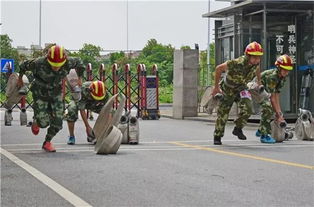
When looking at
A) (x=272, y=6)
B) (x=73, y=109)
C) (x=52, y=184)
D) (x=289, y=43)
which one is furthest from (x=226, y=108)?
(x=289, y=43)

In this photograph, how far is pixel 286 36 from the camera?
72.0 ft

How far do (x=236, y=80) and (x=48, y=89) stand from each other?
138 inches

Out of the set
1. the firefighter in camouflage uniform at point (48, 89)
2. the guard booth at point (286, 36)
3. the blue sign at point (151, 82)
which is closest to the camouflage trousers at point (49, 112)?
the firefighter in camouflage uniform at point (48, 89)

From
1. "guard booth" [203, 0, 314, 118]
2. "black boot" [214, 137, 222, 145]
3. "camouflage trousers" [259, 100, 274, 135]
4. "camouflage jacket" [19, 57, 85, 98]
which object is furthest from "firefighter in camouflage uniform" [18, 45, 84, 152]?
"guard booth" [203, 0, 314, 118]

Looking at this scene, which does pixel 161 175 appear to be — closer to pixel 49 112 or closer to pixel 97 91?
pixel 49 112

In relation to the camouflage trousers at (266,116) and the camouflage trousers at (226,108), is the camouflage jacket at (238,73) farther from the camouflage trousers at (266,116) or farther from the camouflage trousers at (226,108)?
the camouflage trousers at (266,116)

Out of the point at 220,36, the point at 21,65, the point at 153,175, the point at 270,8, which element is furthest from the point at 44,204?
the point at 220,36

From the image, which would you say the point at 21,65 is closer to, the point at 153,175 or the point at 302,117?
the point at 153,175

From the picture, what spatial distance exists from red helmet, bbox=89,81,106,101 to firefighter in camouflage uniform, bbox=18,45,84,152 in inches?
54.0

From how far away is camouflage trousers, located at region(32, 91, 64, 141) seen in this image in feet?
35.4

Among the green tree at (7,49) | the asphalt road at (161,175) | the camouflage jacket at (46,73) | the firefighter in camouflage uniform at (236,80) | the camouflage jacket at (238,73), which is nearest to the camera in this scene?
the asphalt road at (161,175)

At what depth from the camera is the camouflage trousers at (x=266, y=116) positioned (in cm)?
1284

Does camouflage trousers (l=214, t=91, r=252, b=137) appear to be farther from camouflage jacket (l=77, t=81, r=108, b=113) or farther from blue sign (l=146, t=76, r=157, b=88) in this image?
blue sign (l=146, t=76, r=157, b=88)

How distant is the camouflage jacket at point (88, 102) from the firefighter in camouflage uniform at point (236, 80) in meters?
2.10
